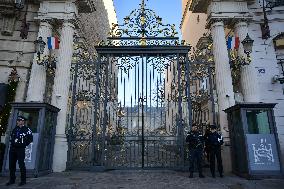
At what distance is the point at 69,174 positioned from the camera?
8766 millimetres

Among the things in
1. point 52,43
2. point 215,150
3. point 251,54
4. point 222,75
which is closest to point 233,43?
point 251,54

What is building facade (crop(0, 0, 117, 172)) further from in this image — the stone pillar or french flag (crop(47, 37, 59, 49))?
french flag (crop(47, 37, 59, 49))

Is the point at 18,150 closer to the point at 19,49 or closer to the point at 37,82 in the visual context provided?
the point at 37,82

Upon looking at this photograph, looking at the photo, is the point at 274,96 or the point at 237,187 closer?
the point at 237,187

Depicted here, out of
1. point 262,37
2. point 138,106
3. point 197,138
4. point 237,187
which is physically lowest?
point 237,187

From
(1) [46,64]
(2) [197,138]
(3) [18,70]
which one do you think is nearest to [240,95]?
(2) [197,138]

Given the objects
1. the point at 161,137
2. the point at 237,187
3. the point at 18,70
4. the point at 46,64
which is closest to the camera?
the point at 237,187

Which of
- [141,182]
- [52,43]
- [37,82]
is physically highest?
[52,43]

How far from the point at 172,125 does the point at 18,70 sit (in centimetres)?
733

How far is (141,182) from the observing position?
7320mm

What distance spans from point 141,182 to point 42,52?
649 cm

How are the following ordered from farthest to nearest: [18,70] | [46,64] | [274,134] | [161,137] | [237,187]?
[18,70] < [46,64] < [161,137] < [274,134] < [237,187]

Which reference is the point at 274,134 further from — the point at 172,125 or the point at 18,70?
the point at 18,70

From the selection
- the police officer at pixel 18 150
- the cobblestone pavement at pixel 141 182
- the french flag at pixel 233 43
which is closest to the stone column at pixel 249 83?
the french flag at pixel 233 43
